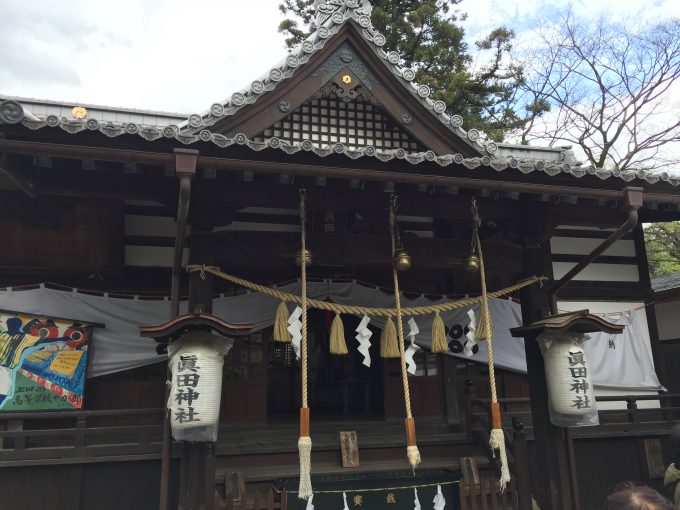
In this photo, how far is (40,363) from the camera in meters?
6.52

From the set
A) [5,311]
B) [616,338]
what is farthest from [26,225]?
[616,338]

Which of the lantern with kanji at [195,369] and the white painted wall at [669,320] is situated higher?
the white painted wall at [669,320]

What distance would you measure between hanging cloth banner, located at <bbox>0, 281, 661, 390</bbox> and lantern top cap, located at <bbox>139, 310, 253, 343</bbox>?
2310 millimetres

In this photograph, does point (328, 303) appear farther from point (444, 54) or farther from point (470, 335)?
point (444, 54)

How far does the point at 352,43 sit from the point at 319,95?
1.01 m

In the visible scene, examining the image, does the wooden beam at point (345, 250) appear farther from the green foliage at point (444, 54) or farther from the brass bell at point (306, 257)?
the green foliage at point (444, 54)

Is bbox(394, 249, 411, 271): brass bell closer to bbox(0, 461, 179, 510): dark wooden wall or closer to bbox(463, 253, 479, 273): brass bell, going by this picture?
bbox(463, 253, 479, 273): brass bell

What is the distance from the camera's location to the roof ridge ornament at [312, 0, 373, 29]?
7.57 m

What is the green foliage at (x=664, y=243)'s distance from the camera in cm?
2192

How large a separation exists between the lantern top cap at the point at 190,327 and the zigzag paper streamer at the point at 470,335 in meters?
3.27

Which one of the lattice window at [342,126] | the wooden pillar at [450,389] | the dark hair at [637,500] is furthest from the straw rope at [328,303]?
the dark hair at [637,500]

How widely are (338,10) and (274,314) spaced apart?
15.3 feet

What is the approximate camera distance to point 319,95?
24.9 ft

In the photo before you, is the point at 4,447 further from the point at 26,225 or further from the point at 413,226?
the point at 413,226
